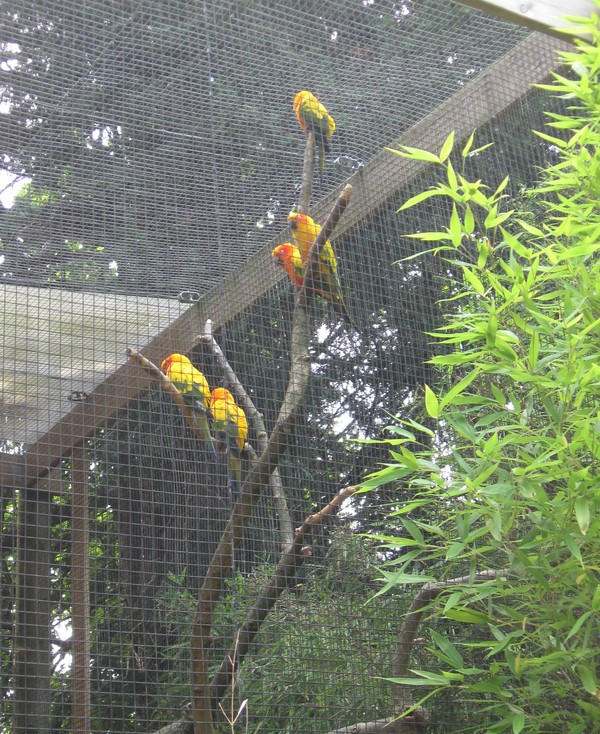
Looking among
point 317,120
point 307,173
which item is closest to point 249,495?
point 307,173

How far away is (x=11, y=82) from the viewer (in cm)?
199

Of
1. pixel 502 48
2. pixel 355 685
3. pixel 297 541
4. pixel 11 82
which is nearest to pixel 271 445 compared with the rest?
pixel 297 541

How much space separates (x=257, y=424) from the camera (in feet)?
7.68

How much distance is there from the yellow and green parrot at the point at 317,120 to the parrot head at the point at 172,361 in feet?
2.01

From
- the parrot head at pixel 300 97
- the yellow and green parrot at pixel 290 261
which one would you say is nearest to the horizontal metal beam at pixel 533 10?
the parrot head at pixel 300 97

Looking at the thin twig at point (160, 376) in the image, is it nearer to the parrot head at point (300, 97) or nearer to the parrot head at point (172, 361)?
the parrot head at point (172, 361)


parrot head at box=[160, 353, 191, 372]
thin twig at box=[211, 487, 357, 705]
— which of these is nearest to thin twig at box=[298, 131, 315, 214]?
parrot head at box=[160, 353, 191, 372]

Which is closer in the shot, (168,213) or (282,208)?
(168,213)

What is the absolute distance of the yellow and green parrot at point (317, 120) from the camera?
7.25 feet

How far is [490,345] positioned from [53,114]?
131cm

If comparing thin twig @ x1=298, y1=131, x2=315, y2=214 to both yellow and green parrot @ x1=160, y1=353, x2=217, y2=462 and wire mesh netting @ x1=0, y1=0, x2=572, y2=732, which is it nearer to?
wire mesh netting @ x1=0, y1=0, x2=572, y2=732

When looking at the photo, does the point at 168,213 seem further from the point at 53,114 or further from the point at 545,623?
the point at 545,623

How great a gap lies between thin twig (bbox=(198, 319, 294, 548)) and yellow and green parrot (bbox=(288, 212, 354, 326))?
1.07 feet

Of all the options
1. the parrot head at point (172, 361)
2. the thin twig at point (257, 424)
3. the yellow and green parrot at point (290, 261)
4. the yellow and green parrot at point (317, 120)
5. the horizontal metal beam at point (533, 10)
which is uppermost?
the yellow and green parrot at point (317, 120)
